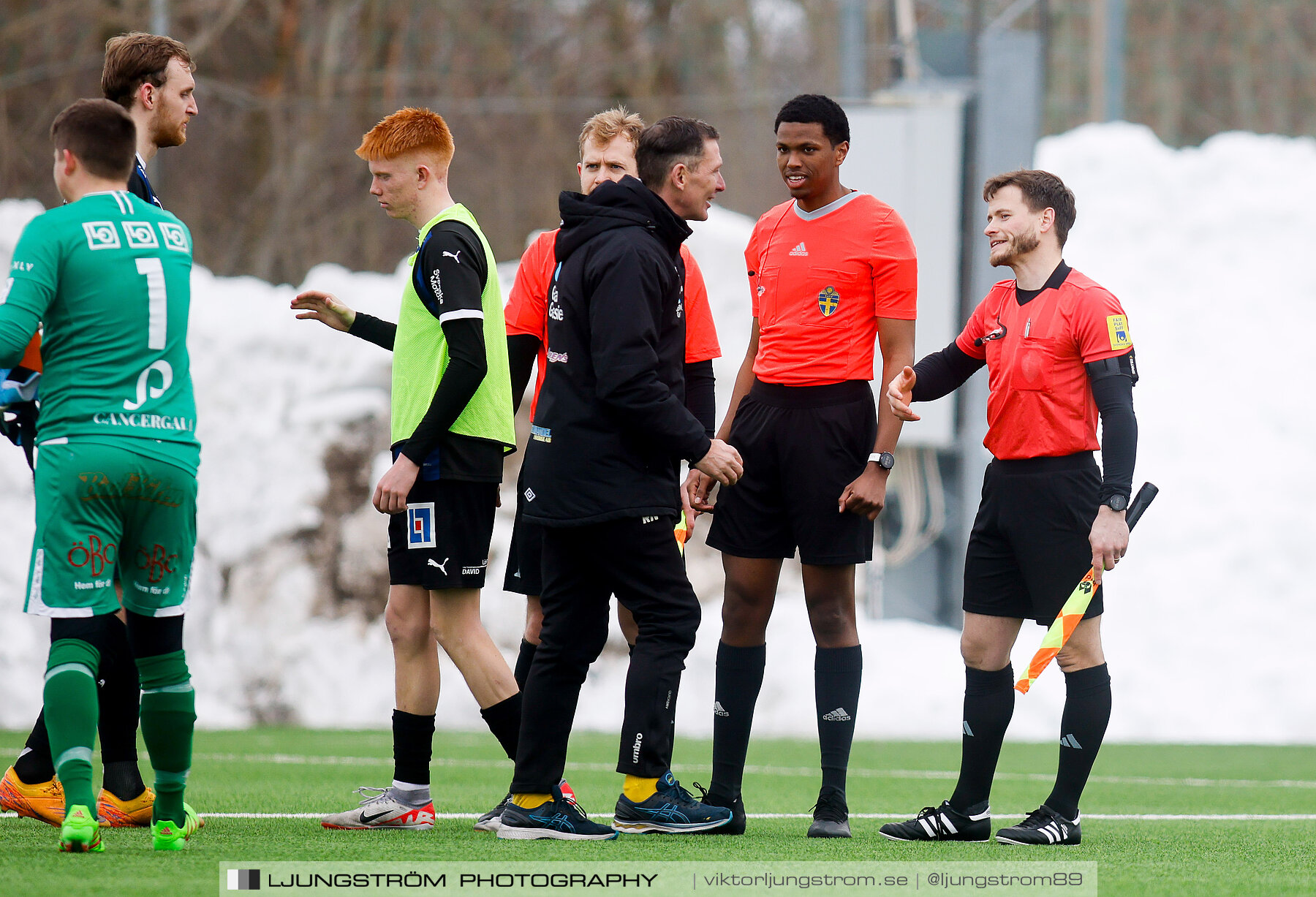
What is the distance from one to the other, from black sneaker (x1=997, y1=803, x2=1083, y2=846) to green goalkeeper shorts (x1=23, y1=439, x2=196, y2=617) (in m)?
2.55

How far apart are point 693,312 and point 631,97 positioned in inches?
505

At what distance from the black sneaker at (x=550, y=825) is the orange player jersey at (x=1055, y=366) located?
1690 millimetres

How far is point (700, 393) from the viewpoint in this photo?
5.23 metres

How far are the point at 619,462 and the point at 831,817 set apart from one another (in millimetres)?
1309

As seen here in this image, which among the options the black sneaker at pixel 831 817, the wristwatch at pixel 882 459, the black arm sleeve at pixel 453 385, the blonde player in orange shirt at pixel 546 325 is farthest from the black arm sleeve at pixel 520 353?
the black sneaker at pixel 831 817

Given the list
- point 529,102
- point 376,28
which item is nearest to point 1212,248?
point 529,102

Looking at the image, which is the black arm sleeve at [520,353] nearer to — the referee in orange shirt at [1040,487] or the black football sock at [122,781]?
the referee in orange shirt at [1040,487]

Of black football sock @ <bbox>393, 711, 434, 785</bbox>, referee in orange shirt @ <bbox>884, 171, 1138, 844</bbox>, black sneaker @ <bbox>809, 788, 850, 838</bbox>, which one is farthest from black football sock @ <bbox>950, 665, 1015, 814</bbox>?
black football sock @ <bbox>393, 711, 434, 785</bbox>

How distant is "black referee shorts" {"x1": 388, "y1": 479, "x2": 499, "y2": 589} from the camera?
4523 mm

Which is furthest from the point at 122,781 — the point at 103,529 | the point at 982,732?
the point at 982,732

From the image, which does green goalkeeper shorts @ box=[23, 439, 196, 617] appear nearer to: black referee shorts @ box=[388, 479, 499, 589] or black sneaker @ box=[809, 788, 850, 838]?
black referee shorts @ box=[388, 479, 499, 589]

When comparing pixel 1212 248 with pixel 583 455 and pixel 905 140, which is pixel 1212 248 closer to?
pixel 905 140

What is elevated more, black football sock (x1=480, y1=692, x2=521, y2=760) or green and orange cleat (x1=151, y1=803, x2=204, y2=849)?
black football sock (x1=480, y1=692, x2=521, y2=760)

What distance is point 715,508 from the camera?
16.2ft
